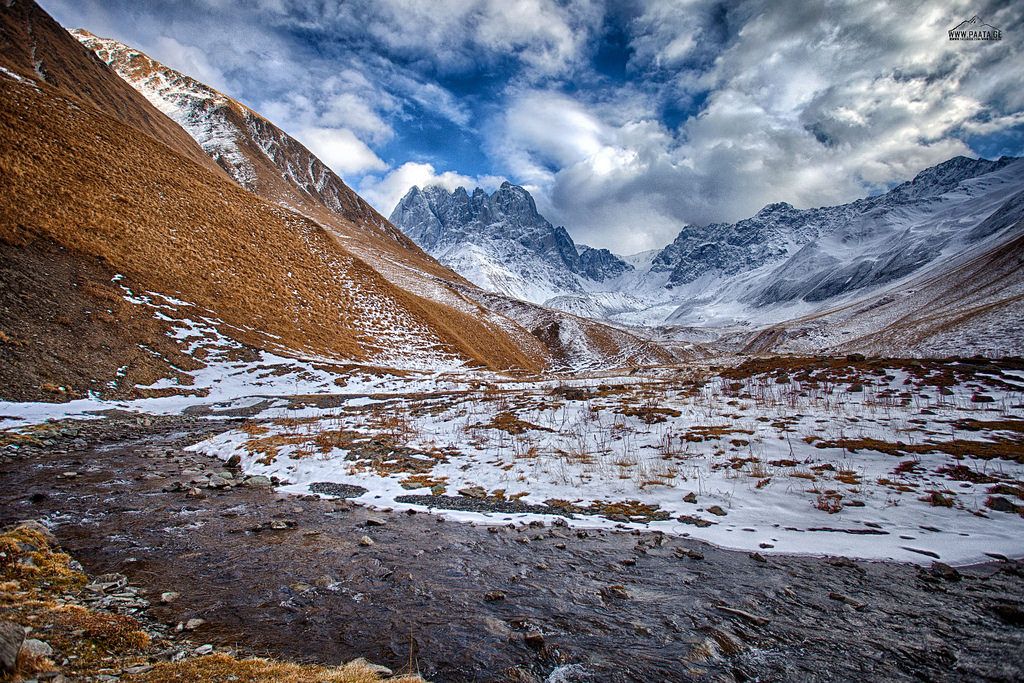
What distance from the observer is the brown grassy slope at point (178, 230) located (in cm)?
2869

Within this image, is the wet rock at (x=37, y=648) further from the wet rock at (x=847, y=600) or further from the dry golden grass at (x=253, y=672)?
the wet rock at (x=847, y=600)

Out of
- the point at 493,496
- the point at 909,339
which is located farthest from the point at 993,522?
the point at 909,339

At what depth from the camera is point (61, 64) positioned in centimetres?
5219

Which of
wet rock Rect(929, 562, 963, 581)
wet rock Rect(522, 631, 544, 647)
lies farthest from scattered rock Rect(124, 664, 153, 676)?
wet rock Rect(929, 562, 963, 581)

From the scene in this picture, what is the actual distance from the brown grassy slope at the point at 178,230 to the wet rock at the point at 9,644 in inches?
1258

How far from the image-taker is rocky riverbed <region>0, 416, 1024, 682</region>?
14.3ft

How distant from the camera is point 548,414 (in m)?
17.1

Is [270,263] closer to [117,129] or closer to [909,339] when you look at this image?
[117,129]

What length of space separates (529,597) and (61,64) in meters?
81.5

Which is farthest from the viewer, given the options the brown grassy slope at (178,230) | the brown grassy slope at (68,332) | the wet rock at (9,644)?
the brown grassy slope at (178,230)

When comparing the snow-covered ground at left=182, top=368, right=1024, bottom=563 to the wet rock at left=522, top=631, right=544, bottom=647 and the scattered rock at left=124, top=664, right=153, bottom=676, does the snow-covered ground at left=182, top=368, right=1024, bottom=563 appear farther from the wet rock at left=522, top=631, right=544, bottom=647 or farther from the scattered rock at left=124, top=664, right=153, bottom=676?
the scattered rock at left=124, top=664, right=153, bottom=676

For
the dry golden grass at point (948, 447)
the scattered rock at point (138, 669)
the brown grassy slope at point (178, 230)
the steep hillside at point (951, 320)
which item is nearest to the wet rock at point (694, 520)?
the dry golden grass at point (948, 447)

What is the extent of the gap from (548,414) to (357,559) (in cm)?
1110

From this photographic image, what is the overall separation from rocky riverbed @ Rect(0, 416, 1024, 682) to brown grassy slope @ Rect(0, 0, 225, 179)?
55.0 meters
